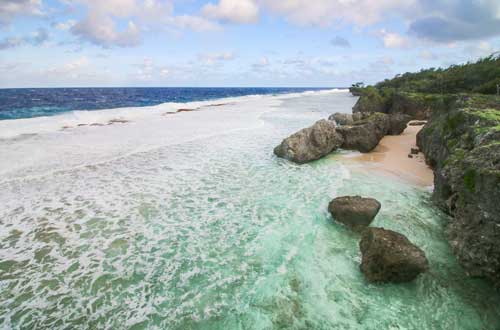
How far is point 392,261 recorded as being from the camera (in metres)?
5.20

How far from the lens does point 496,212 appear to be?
4852 mm

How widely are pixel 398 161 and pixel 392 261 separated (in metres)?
8.77

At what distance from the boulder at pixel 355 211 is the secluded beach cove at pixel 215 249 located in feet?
1.08

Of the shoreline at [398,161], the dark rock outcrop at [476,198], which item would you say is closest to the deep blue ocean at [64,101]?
the shoreline at [398,161]

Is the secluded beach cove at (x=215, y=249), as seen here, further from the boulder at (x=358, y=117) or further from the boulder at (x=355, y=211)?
the boulder at (x=358, y=117)

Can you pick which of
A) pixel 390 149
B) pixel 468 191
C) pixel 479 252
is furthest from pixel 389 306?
pixel 390 149

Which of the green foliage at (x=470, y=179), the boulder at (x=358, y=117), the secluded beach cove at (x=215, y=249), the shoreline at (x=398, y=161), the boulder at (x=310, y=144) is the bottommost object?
the secluded beach cove at (x=215, y=249)

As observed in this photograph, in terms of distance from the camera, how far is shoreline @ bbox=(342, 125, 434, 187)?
426 inches

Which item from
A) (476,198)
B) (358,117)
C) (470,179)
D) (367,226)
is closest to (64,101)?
(358,117)

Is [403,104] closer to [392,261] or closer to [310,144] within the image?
[310,144]

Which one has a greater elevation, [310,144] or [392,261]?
[310,144]

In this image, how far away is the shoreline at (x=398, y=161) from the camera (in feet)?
35.5

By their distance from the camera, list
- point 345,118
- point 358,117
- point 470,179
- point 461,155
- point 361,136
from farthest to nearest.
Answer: point 345,118, point 358,117, point 361,136, point 461,155, point 470,179

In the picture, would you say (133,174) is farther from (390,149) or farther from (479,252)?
(390,149)
